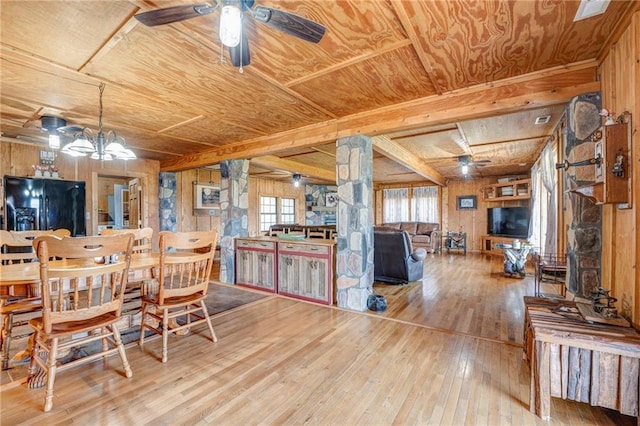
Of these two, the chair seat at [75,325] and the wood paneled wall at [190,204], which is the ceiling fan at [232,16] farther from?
the wood paneled wall at [190,204]

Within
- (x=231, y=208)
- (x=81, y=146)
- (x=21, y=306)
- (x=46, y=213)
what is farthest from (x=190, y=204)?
(x=21, y=306)

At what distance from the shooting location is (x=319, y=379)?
6.82 ft

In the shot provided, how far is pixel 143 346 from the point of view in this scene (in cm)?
261

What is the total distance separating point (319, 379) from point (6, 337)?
253 centimetres

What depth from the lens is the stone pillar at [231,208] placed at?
491 centimetres

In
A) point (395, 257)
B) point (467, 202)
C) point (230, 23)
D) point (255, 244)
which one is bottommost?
point (395, 257)

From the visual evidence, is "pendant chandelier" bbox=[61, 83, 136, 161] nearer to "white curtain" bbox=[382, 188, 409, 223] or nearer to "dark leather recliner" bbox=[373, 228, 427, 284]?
"dark leather recliner" bbox=[373, 228, 427, 284]

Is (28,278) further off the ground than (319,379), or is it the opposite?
(28,278)

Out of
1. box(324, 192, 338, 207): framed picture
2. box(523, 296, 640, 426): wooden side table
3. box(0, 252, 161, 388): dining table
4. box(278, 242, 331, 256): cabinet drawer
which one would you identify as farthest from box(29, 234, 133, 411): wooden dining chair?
box(324, 192, 338, 207): framed picture

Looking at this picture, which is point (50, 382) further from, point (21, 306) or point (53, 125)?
point (53, 125)

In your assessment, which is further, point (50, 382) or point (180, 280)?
point (180, 280)

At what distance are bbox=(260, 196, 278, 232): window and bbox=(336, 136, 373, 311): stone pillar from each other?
219 inches

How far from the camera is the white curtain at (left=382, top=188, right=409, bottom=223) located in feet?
33.8

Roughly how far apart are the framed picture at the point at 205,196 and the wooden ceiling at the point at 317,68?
2766mm
